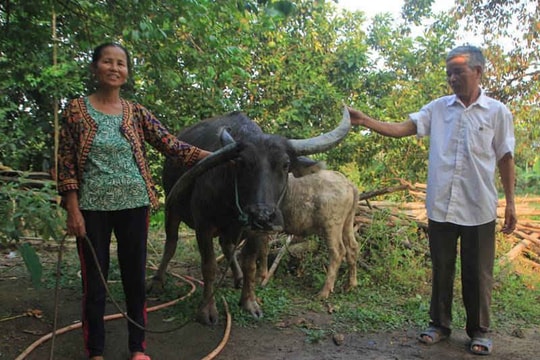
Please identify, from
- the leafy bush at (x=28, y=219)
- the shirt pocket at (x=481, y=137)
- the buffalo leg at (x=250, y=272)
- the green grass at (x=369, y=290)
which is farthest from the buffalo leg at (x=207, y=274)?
the shirt pocket at (x=481, y=137)

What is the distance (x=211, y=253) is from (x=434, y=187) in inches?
69.6

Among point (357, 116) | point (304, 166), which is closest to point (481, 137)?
point (357, 116)

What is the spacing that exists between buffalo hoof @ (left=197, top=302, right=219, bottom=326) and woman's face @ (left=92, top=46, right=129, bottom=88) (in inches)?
76.0

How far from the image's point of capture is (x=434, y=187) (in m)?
3.54

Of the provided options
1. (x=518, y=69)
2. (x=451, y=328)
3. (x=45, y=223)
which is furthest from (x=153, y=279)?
(x=518, y=69)

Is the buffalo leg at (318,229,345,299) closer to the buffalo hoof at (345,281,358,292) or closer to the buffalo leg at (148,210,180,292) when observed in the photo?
the buffalo hoof at (345,281,358,292)

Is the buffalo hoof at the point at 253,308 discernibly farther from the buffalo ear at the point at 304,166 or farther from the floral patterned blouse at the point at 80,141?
the floral patterned blouse at the point at 80,141

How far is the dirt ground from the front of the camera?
3307 mm

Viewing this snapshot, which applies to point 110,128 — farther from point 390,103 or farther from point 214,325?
point 390,103

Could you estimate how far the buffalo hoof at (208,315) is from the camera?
3864 mm

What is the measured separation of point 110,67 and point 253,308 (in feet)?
7.72

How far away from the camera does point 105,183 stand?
267 centimetres

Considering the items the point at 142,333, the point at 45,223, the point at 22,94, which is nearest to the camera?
the point at 45,223

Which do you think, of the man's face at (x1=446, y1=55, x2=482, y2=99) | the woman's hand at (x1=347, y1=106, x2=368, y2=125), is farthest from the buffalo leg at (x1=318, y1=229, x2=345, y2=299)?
the man's face at (x1=446, y1=55, x2=482, y2=99)
